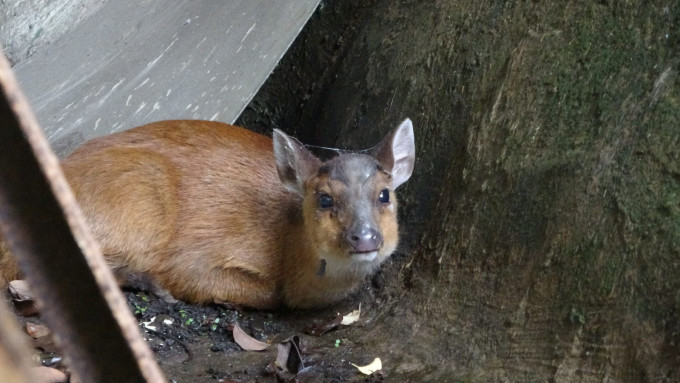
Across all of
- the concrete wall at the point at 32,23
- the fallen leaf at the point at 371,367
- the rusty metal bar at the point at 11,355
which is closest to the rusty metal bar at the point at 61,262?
the rusty metal bar at the point at 11,355

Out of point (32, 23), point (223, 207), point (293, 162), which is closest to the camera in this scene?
point (293, 162)

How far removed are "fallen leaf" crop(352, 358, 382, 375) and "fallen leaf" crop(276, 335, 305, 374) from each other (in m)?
0.36

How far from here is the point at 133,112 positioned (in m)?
7.02

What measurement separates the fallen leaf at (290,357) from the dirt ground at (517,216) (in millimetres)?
113

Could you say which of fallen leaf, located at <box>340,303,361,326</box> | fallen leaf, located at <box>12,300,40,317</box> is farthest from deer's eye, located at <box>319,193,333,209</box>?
fallen leaf, located at <box>12,300,40,317</box>

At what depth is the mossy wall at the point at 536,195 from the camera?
3.99 m

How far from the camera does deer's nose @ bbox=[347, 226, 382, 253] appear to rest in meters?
5.17

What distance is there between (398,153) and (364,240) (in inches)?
35.8

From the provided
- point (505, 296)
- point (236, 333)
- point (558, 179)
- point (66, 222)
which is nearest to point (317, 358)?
point (236, 333)

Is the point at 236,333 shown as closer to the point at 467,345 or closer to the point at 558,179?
the point at 467,345

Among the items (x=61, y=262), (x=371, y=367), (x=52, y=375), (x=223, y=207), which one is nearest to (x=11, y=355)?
(x=61, y=262)

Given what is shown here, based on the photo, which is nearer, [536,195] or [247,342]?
[536,195]

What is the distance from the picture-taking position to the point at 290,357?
489cm

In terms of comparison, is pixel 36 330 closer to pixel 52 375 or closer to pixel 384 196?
pixel 52 375
